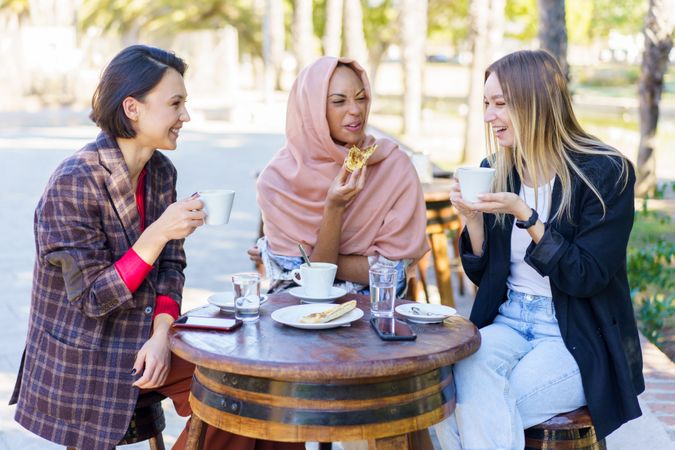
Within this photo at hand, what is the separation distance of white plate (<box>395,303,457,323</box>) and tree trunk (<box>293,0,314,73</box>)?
21.5 metres

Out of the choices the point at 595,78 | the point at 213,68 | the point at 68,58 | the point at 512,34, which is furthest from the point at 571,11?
the point at 68,58

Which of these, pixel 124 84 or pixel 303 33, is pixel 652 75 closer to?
pixel 124 84

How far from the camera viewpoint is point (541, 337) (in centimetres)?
293

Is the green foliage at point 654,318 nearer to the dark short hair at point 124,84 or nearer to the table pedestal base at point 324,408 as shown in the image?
the table pedestal base at point 324,408

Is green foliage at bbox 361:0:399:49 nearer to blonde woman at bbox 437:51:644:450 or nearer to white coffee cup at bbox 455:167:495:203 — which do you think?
blonde woman at bbox 437:51:644:450

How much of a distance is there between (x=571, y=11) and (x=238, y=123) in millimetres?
23914

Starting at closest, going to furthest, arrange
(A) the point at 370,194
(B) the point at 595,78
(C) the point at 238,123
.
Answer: (A) the point at 370,194, (C) the point at 238,123, (B) the point at 595,78

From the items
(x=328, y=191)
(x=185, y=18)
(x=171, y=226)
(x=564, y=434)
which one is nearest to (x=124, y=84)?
(x=171, y=226)

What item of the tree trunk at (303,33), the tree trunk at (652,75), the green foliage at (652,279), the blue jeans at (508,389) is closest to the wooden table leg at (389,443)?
the blue jeans at (508,389)

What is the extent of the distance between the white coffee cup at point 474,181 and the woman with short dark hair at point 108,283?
0.80m

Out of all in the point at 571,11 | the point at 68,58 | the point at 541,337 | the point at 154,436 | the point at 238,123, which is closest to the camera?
the point at 541,337

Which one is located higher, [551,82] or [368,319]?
[551,82]

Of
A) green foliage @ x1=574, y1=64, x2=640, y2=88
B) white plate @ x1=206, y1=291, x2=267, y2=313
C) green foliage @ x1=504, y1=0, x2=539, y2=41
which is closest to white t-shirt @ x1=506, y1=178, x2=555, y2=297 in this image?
white plate @ x1=206, y1=291, x2=267, y2=313

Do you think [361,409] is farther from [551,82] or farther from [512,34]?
[512,34]
